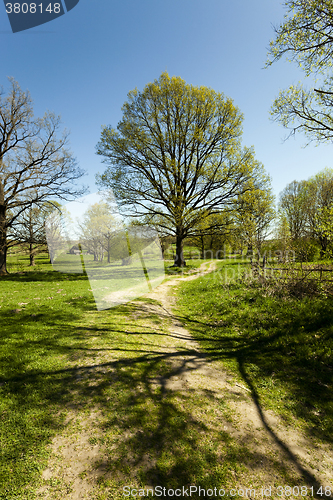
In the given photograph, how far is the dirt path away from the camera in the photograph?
9.44 ft

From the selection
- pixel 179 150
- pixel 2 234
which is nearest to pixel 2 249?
pixel 2 234

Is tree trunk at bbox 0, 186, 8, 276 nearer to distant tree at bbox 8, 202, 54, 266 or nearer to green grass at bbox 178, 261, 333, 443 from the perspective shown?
distant tree at bbox 8, 202, 54, 266

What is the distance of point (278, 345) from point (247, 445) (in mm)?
3906

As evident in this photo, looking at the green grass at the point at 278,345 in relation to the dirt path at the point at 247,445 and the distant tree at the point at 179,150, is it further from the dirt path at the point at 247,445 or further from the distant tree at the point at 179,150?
the distant tree at the point at 179,150

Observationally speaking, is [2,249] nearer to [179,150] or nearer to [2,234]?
[2,234]

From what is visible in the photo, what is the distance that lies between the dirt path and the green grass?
17.1 inches

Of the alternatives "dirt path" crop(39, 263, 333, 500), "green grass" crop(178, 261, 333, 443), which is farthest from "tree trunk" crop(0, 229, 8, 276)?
"dirt path" crop(39, 263, 333, 500)

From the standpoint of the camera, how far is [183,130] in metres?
20.8

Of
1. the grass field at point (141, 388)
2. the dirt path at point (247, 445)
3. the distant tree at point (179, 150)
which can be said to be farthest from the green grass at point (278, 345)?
the distant tree at point (179, 150)

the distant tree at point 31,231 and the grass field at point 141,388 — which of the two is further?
the distant tree at point 31,231

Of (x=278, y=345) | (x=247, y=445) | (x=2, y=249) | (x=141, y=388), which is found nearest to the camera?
(x=247, y=445)

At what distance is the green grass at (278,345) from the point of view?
14.9ft

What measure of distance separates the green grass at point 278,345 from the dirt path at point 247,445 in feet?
1.42

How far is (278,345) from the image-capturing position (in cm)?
665
